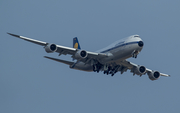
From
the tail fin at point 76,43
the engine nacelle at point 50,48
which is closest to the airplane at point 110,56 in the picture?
the engine nacelle at point 50,48

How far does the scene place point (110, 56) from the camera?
178 feet

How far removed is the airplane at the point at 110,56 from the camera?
51169 mm

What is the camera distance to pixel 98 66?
189 ft

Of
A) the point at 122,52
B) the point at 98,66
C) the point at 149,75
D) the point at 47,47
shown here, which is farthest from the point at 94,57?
the point at 149,75

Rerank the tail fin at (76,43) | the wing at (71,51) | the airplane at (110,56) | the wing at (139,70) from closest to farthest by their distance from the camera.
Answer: the wing at (71,51)
the airplane at (110,56)
the wing at (139,70)
the tail fin at (76,43)

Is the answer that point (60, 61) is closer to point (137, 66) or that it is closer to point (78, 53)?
point (78, 53)

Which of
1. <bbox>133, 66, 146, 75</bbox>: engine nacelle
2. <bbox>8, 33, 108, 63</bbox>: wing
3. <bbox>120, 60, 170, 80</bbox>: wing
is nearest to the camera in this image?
<bbox>8, 33, 108, 63</bbox>: wing

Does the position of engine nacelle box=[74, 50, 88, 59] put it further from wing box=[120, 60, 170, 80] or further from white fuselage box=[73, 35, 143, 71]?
wing box=[120, 60, 170, 80]

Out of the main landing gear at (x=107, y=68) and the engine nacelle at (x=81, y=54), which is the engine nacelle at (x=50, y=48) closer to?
the engine nacelle at (x=81, y=54)

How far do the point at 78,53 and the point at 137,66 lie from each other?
15408mm

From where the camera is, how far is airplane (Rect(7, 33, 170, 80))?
2015 inches

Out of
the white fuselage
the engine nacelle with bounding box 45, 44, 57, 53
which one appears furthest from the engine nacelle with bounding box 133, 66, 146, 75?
the engine nacelle with bounding box 45, 44, 57, 53

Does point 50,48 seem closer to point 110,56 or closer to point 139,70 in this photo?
point 110,56

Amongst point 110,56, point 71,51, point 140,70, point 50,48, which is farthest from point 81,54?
point 140,70
